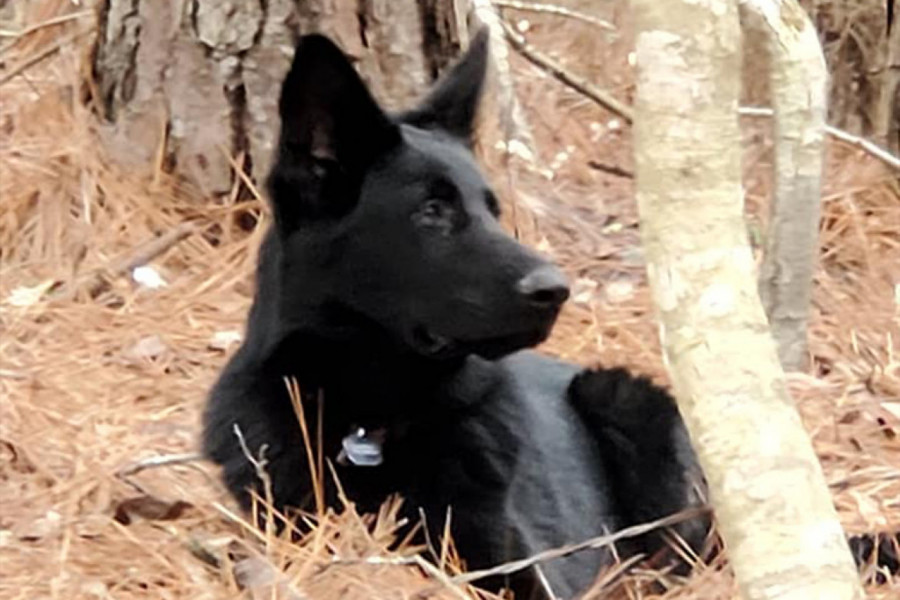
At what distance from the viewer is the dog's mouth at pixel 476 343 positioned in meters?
4.11

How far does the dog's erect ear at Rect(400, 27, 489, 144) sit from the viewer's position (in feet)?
15.0

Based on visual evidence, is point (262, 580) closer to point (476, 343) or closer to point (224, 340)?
point (476, 343)

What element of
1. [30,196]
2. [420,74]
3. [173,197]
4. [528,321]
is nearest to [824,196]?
[420,74]

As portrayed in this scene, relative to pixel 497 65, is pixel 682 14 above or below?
above

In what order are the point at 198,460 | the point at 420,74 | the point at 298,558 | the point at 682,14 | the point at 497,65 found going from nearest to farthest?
the point at 682,14 < the point at 298,558 < the point at 198,460 < the point at 497,65 < the point at 420,74

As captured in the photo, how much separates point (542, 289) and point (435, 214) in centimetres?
35

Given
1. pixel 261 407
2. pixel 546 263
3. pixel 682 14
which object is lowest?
pixel 261 407

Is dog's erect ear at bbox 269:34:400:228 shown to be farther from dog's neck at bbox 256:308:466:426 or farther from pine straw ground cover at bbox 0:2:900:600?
pine straw ground cover at bbox 0:2:900:600

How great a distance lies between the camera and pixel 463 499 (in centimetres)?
424

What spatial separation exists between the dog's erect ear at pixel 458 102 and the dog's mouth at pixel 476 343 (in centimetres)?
57

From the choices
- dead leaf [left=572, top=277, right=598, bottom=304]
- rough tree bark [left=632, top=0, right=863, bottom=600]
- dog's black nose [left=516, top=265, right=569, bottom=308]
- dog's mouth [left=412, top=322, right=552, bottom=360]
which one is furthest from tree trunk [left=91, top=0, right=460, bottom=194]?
rough tree bark [left=632, top=0, right=863, bottom=600]

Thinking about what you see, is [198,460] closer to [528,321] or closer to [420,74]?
[528,321]

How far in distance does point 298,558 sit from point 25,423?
1.48 m

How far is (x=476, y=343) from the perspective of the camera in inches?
164
